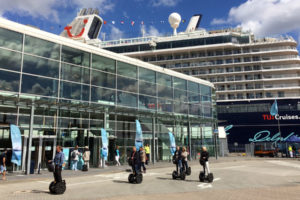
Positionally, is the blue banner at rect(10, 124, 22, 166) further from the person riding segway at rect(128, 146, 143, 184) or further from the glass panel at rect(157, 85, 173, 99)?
the glass panel at rect(157, 85, 173, 99)

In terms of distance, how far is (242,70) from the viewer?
6262 cm

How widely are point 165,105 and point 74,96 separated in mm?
10967

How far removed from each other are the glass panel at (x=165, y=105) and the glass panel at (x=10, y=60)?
14.1m

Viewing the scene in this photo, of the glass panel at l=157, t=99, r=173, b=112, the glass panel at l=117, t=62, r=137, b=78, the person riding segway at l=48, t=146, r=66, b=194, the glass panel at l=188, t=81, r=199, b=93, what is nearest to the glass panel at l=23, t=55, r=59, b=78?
the glass panel at l=117, t=62, r=137, b=78

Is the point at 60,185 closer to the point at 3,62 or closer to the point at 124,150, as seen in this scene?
the point at 3,62

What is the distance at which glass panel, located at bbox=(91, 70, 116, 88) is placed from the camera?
71.1ft

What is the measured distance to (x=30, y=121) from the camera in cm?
1591

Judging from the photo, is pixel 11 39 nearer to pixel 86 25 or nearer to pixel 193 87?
pixel 193 87

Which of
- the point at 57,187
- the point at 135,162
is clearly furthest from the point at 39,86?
the point at 57,187

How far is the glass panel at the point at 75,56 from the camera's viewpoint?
65.0ft

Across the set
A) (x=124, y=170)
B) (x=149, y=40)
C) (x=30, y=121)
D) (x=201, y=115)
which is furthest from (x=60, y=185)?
(x=149, y=40)

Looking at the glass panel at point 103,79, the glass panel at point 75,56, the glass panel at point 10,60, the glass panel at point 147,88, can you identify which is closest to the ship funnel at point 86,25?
the glass panel at point 147,88

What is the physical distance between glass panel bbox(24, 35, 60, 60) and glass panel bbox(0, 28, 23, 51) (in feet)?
1.40

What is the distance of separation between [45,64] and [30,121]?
4.57 m
